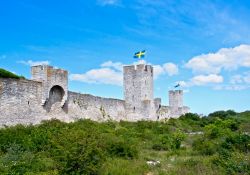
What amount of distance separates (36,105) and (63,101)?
272 centimetres

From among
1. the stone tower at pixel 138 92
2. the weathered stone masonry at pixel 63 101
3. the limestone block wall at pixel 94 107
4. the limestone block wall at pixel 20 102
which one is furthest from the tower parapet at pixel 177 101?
the limestone block wall at pixel 20 102

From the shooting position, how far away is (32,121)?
2075 cm

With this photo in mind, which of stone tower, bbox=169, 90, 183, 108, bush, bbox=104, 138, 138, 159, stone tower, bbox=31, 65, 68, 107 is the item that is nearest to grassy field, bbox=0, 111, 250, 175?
bush, bbox=104, 138, 138, 159

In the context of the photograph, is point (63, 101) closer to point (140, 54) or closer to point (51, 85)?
point (51, 85)

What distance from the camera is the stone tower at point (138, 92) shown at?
33250 mm

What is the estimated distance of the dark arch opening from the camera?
2239cm

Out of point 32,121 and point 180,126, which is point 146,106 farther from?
point 32,121

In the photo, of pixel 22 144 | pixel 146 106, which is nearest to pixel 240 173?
pixel 22 144

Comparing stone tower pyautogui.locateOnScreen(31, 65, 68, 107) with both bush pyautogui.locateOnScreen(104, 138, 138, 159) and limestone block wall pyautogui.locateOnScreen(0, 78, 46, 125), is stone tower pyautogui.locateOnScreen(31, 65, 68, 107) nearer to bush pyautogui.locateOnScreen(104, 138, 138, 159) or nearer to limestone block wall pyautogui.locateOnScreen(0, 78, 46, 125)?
limestone block wall pyautogui.locateOnScreen(0, 78, 46, 125)

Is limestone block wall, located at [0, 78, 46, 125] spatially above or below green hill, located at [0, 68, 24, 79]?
below

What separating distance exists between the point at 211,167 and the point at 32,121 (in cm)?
1070

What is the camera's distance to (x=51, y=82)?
878 inches

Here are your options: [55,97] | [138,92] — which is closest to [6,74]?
[55,97]

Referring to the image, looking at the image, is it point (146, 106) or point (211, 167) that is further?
point (146, 106)
